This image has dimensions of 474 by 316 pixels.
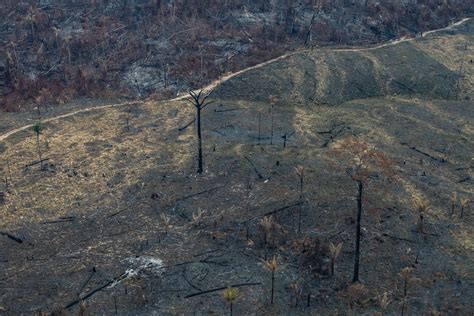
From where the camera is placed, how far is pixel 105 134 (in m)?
57.2

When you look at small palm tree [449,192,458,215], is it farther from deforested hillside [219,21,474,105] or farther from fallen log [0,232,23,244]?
fallen log [0,232,23,244]

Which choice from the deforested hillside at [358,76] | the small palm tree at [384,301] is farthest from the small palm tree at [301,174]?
the deforested hillside at [358,76]

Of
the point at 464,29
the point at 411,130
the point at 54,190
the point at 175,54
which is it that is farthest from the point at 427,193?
the point at 464,29

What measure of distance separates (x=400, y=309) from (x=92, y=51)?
62554 millimetres

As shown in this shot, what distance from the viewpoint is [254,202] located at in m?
43.8

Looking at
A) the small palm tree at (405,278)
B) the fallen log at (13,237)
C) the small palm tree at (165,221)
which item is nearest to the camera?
the small palm tree at (405,278)

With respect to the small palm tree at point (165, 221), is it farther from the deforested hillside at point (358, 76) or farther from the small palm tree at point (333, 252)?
the deforested hillside at point (358, 76)

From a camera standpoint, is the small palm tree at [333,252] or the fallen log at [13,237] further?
the fallen log at [13,237]

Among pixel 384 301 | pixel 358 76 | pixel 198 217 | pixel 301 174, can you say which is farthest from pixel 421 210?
pixel 358 76

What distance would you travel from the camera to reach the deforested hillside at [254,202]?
1320 inches

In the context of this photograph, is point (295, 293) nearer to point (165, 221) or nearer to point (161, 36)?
point (165, 221)

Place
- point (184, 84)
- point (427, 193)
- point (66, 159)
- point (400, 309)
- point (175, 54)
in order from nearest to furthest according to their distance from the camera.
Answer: point (400, 309), point (427, 193), point (66, 159), point (184, 84), point (175, 54)

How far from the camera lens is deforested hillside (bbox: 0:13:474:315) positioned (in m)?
33.5

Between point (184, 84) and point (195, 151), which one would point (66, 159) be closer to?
point (195, 151)
